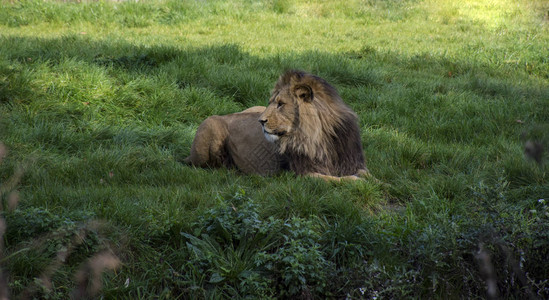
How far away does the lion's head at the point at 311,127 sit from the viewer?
15.7 ft

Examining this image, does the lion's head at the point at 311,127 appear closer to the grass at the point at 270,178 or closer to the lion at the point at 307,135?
the lion at the point at 307,135

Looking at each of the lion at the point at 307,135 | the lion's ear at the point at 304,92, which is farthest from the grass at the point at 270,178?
the lion's ear at the point at 304,92

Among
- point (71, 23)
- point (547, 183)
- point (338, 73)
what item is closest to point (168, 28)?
point (71, 23)

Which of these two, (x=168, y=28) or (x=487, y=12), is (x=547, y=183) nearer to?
(x=168, y=28)

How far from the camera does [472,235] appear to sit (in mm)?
3154

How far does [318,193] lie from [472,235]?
1.37 m

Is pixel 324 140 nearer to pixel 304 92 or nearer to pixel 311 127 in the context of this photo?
pixel 311 127

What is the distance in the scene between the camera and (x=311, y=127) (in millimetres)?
4801

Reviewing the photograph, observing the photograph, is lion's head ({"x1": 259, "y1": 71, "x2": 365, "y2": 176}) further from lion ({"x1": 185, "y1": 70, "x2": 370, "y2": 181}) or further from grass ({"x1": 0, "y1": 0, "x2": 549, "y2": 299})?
grass ({"x1": 0, "y1": 0, "x2": 549, "y2": 299})

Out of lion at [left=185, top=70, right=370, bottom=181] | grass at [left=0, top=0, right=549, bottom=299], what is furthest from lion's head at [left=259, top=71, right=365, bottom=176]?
grass at [left=0, top=0, right=549, bottom=299]

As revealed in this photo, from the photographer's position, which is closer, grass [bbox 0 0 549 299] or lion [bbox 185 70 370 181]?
grass [bbox 0 0 549 299]

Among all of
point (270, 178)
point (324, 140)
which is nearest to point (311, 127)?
point (324, 140)

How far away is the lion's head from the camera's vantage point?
4789 mm

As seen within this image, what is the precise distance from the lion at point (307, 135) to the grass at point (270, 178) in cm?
26
